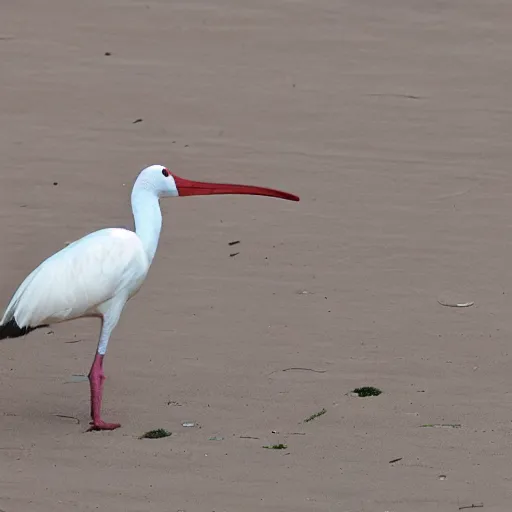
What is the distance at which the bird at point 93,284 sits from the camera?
700 cm

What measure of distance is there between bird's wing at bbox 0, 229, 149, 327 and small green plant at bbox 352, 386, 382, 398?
4.29 feet

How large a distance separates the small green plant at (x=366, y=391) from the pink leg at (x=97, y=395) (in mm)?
1291

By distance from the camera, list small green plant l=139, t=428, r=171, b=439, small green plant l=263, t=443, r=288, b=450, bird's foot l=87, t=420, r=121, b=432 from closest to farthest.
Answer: small green plant l=263, t=443, r=288, b=450
small green plant l=139, t=428, r=171, b=439
bird's foot l=87, t=420, r=121, b=432

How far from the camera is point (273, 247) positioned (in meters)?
9.75

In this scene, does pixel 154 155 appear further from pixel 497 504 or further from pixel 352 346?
pixel 497 504

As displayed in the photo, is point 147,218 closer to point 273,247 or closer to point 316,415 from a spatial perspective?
point 316,415

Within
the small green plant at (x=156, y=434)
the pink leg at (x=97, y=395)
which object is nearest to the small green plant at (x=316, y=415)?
the small green plant at (x=156, y=434)

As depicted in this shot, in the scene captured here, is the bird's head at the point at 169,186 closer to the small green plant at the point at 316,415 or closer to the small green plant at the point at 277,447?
the small green plant at the point at 316,415

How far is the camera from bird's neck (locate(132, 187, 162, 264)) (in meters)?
7.37

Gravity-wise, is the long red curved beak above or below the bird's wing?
above

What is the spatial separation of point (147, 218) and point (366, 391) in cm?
148

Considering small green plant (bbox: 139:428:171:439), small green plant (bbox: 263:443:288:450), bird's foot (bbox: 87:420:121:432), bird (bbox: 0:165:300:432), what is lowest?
small green plant (bbox: 263:443:288:450)

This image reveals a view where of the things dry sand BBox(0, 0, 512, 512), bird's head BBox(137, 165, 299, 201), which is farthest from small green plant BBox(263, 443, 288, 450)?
bird's head BBox(137, 165, 299, 201)

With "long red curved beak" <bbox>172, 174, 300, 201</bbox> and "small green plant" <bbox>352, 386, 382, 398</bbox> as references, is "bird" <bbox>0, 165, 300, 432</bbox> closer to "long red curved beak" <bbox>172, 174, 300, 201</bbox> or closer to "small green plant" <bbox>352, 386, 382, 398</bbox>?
"long red curved beak" <bbox>172, 174, 300, 201</bbox>
